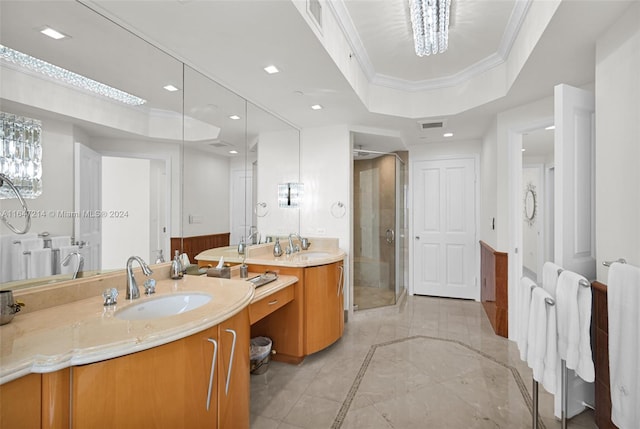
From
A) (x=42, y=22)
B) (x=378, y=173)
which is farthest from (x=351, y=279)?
(x=42, y=22)

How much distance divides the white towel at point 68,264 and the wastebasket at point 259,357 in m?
1.39

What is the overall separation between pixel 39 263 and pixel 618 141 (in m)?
2.89

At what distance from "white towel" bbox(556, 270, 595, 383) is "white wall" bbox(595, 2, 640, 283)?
0.28m

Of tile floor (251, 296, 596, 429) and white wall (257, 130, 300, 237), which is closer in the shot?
tile floor (251, 296, 596, 429)

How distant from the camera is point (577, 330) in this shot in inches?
59.4

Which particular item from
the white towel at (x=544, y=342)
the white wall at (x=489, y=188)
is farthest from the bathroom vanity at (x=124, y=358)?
the white wall at (x=489, y=188)

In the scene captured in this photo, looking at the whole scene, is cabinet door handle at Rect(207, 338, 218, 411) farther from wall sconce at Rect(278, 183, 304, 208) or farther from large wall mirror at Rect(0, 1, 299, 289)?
wall sconce at Rect(278, 183, 304, 208)

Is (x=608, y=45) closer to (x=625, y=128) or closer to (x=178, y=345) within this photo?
(x=625, y=128)

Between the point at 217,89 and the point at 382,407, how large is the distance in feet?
8.42

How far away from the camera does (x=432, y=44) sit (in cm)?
211

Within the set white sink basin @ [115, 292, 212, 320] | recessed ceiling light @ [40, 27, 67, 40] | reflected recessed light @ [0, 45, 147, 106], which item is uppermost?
recessed ceiling light @ [40, 27, 67, 40]

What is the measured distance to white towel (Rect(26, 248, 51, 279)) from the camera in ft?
4.35

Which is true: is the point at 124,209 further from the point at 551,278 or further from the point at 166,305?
the point at 551,278

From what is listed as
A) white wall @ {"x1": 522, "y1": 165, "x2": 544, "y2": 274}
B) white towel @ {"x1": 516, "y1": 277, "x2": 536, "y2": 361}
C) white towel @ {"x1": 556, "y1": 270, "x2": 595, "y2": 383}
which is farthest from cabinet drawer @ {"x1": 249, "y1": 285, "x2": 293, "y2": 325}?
white wall @ {"x1": 522, "y1": 165, "x2": 544, "y2": 274}
